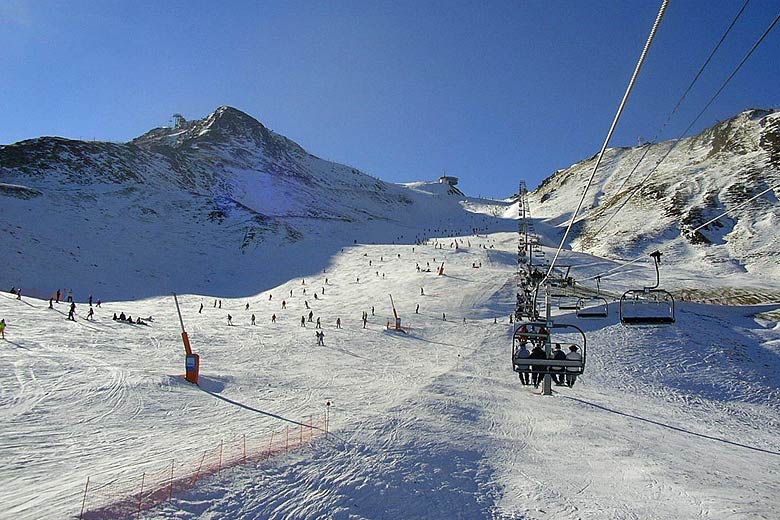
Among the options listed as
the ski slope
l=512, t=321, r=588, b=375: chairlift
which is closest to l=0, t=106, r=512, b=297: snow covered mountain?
the ski slope

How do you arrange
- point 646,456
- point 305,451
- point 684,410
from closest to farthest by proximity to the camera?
1. point 305,451
2. point 646,456
3. point 684,410

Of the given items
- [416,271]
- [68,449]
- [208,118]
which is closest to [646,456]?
[68,449]

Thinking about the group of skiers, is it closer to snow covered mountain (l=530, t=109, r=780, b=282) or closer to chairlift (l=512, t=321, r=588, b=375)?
chairlift (l=512, t=321, r=588, b=375)

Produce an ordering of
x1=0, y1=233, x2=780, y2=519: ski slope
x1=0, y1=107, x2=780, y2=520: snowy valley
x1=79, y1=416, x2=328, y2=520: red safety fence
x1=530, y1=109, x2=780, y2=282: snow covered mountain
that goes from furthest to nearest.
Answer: x1=530, y1=109, x2=780, y2=282: snow covered mountain, x1=0, y1=107, x2=780, y2=520: snowy valley, x1=0, y1=233, x2=780, y2=519: ski slope, x1=79, y1=416, x2=328, y2=520: red safety fence

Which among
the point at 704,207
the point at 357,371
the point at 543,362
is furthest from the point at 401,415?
the point at 704,207

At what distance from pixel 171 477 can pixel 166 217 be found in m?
66.4

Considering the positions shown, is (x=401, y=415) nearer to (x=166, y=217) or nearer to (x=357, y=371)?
(x=357, y=371)

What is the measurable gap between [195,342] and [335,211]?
81158mm

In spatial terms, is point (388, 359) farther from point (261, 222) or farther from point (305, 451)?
point (261, 222)

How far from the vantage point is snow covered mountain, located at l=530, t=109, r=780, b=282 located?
65250 mm

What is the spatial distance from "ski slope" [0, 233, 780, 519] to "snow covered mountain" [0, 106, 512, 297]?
15.5m

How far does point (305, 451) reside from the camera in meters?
15.7

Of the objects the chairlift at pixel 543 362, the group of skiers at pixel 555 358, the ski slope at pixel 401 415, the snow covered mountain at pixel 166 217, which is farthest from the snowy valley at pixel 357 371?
the chairlift at pixel 543 362

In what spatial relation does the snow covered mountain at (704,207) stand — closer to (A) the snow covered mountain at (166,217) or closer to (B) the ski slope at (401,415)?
(B) the ski slope at (401,415)
